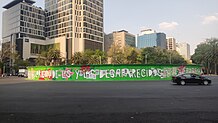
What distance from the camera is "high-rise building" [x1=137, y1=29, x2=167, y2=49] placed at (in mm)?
151587

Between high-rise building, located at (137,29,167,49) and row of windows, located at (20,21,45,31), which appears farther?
high-rise building, located at (137,29,167,49)

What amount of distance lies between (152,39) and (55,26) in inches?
2508

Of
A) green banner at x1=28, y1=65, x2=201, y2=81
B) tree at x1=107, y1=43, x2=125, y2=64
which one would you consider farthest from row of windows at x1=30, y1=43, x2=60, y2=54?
green banner at x1=28, y1=65, x2=201, y2=81

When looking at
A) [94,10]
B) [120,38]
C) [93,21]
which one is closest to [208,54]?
[93,21]

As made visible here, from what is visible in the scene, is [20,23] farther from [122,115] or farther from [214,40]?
[122,115]

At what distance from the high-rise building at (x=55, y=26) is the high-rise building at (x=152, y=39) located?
107 ft

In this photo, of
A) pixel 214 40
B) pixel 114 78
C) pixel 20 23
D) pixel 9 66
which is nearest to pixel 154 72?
pixel 114 78

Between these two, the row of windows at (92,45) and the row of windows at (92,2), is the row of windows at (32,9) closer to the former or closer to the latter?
the row of windows at (92,2)

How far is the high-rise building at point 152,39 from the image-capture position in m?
152

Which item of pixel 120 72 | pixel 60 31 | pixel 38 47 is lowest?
pixel 120 72

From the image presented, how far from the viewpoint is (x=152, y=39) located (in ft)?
502

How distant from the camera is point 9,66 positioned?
109750 mm

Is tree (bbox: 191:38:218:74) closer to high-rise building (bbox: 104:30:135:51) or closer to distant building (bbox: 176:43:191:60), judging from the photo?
high-rise building (bbox: 104:30:135:51)

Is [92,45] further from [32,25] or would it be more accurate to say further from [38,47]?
[32,25]
